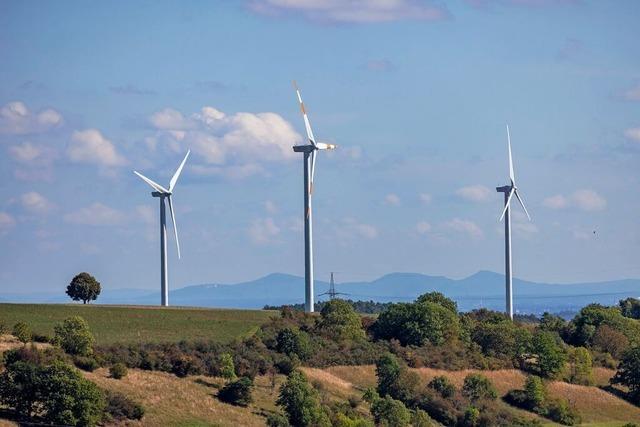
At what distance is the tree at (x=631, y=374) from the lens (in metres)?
175

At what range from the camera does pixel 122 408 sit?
384 feet

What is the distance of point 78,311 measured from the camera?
546ft

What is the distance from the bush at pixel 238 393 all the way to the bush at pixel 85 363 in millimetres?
12225

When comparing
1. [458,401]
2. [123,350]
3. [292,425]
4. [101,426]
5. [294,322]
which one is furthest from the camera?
[294,322]

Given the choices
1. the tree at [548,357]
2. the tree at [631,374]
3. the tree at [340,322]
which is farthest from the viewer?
the tree at [548,357]

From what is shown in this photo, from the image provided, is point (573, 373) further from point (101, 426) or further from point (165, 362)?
point (101, 426)

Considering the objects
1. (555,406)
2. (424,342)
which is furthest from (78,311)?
(555,406)

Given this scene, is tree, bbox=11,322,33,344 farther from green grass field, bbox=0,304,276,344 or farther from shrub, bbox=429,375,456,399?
shrub, bbox=429,375,456,399

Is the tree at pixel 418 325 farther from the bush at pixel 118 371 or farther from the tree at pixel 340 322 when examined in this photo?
the bush at pixel 118 371

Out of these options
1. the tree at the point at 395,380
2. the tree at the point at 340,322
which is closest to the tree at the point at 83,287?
the tree at the point at 340,322

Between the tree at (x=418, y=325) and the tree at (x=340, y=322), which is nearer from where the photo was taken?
the tree at (x=340, y=322)

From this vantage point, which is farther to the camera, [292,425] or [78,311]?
[78,311]

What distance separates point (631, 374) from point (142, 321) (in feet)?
196

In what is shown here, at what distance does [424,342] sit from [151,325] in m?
36.6
